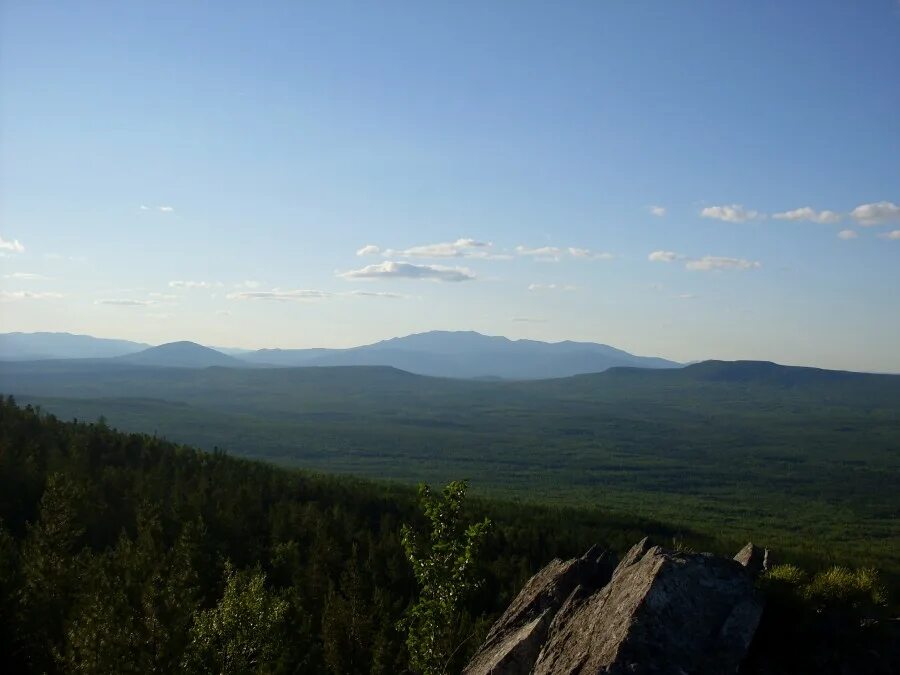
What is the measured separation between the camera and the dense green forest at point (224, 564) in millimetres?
23484

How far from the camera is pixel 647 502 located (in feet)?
465

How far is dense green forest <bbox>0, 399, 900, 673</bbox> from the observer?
2348 centimetres

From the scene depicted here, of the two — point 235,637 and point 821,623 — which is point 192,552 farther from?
point 821,623

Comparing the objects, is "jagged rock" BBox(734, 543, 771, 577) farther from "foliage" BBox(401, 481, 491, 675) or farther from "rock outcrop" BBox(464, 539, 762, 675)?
"foliage" BBox(401, 481, 491, 675)

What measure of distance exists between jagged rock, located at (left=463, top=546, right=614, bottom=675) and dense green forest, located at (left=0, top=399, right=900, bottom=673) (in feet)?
9.77

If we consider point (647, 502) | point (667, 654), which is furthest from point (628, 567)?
point (647, 502)

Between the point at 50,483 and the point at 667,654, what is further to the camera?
the point at 50,483

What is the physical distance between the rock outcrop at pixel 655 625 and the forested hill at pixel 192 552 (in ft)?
45.3

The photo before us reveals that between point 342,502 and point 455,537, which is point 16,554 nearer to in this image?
point 455,537

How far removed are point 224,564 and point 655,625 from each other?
30.6 meters

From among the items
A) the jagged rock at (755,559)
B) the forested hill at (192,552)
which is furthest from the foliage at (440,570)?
the forested hill at (192,552)

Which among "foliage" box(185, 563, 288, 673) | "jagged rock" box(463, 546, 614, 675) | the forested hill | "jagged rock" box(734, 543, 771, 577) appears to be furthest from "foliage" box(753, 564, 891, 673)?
the forested hill

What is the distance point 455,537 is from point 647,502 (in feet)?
426

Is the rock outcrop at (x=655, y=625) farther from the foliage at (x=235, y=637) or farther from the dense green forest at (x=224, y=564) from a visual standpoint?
the foliage at (x=235, y=637)
